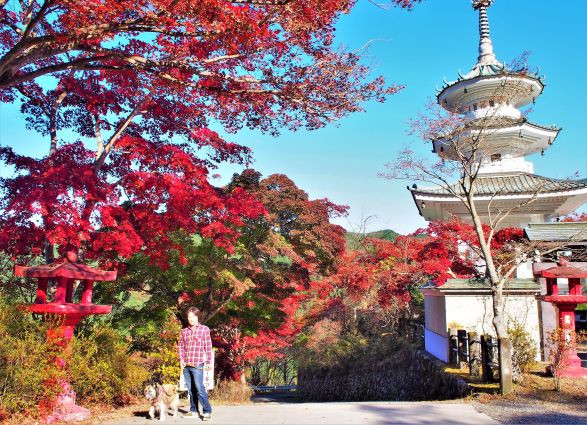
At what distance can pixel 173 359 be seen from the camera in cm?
950

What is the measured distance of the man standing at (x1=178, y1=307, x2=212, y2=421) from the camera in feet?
22.2

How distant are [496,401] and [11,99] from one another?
11.5 m

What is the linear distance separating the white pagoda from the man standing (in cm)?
1066

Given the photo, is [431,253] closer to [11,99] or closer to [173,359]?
[173,359]

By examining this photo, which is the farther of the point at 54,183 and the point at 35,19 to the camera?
the point at 54,183

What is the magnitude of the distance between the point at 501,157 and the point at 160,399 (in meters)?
16.6

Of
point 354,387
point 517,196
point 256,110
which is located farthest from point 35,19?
point 354,387

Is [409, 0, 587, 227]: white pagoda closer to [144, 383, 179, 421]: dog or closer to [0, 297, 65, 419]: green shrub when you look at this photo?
[144, 383, 179, 421]: dog

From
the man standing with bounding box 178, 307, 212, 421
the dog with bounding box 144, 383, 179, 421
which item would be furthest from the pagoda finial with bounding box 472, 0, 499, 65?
the dog with bounding box 144, 383, 179, 421

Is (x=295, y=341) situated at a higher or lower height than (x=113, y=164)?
lower

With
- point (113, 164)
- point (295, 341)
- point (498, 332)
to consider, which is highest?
point (113, 164)

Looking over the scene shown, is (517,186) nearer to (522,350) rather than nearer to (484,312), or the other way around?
(484,312)

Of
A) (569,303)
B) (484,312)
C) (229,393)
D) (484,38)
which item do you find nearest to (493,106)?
(484,38)

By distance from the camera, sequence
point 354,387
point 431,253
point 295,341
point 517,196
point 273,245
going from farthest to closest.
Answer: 1. point 295,341
2. point 354,387
3. point 517,196
4. point 431,253
5. point 273,245
